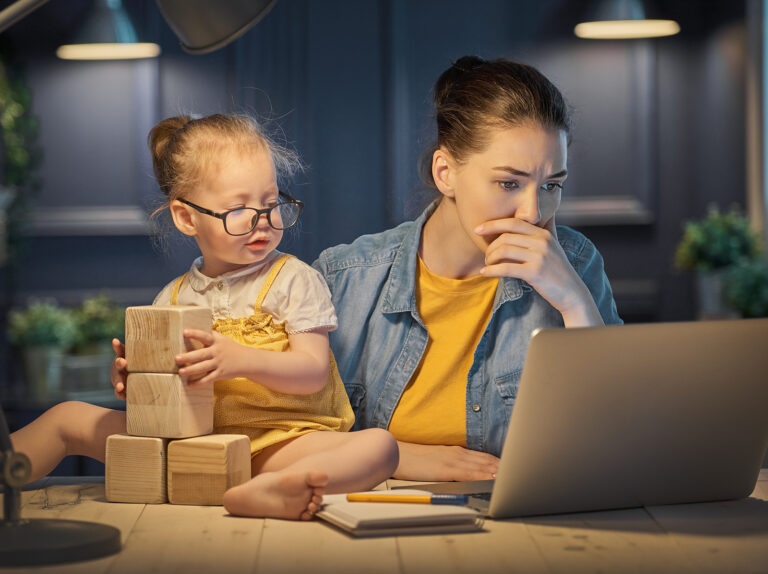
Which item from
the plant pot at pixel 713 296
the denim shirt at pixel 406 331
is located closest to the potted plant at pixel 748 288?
the plant pot at pixel 713 296

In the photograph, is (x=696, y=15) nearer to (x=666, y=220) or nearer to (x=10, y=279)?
(x=666, y=220)

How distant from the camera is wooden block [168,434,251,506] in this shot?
1.18m

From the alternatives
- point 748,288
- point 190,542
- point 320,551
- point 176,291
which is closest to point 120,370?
point 176,291

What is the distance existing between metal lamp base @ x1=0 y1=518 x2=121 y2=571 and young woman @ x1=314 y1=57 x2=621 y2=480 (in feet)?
1.76

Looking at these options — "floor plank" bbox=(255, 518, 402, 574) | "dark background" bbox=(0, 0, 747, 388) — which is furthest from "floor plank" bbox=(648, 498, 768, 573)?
"dark background" bbox=(0, 0, 747, 388)

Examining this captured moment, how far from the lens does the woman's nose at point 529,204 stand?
4.90ft

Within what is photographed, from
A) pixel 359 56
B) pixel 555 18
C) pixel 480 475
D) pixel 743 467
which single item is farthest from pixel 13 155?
pixel 743 467

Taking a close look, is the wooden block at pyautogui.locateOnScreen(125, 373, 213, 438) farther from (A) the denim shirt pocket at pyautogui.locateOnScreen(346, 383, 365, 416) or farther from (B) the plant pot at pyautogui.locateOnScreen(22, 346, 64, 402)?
(B) the plant pot at pyautogui.locateOnScreen(22, 346, 64, 402)

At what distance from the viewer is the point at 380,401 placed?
5.32 ft

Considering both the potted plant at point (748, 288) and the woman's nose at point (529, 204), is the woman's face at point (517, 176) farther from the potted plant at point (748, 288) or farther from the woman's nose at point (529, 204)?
the potted plant at point (748, 288)

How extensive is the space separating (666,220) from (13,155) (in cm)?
304

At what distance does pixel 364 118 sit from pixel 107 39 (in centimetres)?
121

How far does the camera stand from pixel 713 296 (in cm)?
409

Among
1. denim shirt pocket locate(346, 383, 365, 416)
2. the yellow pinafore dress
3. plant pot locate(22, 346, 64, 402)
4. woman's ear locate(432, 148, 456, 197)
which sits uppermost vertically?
woman's ear locate(432, 148, 456, 197)
